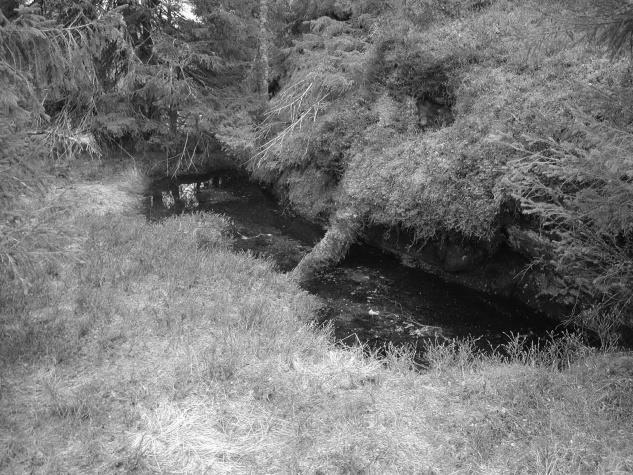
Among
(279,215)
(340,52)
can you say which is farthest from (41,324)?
(340,52)

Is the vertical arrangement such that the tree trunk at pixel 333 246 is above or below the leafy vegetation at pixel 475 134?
below

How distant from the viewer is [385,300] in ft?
30.0

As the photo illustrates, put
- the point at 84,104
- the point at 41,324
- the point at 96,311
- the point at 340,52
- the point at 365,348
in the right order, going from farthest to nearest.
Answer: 1. the point at 84,104
2. the point at 340,52
3. the point at 365,348
4. the point at 96,311
5. the point at 41,324

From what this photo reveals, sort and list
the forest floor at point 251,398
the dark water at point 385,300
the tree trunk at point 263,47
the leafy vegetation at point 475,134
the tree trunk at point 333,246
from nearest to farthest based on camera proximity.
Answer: the forest floor at point 251,398 → the leafy vegetation at point 475,134 → the dark water at point 385,300 → the tree trunk at point 333,246 → the tree trunk at point 263,47

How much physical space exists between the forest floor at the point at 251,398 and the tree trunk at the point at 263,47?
12.0 m

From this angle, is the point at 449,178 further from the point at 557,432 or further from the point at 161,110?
the point at 161,110

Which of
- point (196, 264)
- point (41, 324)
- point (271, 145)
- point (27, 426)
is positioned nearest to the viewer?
point (27, 426)

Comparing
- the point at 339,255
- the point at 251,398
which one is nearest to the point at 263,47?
the point at 339,255

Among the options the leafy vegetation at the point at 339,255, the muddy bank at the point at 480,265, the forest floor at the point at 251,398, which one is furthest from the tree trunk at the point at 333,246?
the forest floor at the point at 251,398

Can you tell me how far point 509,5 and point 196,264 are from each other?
11533 mm

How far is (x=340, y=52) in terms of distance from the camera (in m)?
13.2

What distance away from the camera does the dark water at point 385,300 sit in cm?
811

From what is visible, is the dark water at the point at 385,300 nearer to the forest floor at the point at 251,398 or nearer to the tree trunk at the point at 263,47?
the forest floor at the point at 251,398

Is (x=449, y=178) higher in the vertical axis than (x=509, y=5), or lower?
lower
